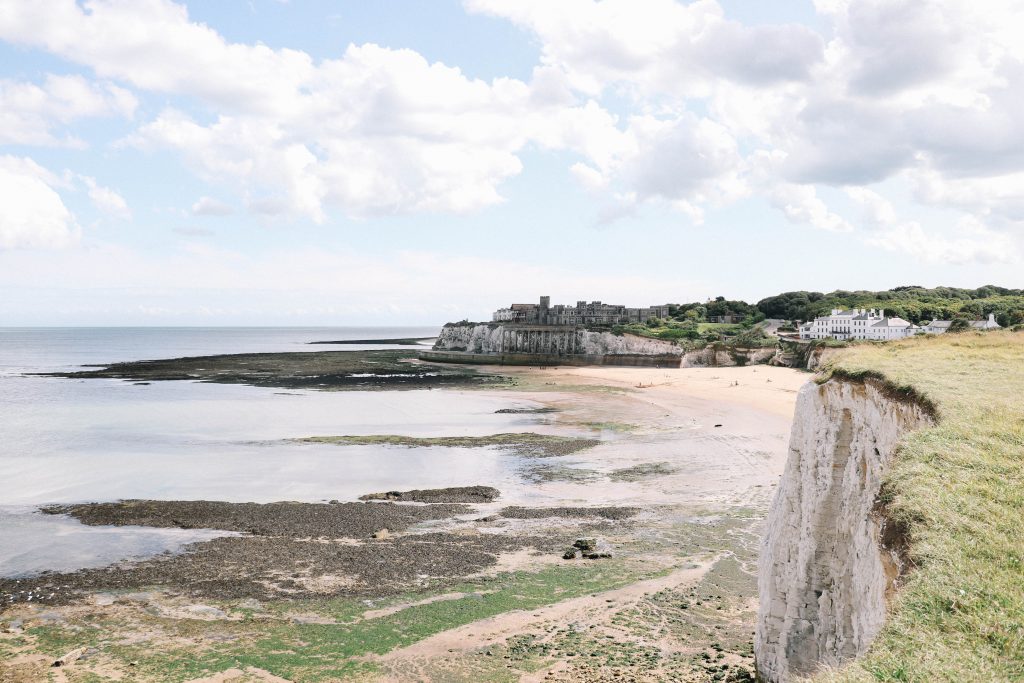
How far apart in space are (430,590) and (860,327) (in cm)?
8772

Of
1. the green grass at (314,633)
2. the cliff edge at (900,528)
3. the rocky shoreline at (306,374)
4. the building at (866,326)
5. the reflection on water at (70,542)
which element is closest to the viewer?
the cliff edge at (900,528)

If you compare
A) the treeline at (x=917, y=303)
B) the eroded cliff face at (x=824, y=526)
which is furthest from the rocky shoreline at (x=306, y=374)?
the treeline at (x=917, y=303)

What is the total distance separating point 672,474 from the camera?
27.2 metres

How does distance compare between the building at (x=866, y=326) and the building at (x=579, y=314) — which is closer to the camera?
the building at (x=866, y=326)

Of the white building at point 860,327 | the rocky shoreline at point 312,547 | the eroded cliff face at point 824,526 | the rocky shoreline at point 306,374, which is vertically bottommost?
the rocky shoreline at point 312,547

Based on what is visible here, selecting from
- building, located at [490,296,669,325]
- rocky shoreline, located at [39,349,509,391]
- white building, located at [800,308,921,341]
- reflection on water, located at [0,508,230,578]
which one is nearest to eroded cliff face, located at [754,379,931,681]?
reflection on water, located at [0,508,230,578]

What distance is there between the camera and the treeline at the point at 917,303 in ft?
318

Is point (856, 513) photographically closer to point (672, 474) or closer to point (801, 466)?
point (801, 466)

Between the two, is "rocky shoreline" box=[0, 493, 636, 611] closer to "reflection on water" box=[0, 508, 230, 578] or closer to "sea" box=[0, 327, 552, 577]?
"reflection on water" box=[0, 508, 230, 578]

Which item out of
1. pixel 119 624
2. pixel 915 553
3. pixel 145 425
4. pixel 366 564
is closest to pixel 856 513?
pixel 915 553

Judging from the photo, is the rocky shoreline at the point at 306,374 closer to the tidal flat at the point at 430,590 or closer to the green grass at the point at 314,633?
the tidal flat at the point at 430,590

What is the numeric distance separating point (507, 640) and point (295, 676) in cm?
392

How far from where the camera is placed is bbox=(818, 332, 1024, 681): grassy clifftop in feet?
17.1

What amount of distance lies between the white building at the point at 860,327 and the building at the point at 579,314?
36.0m
